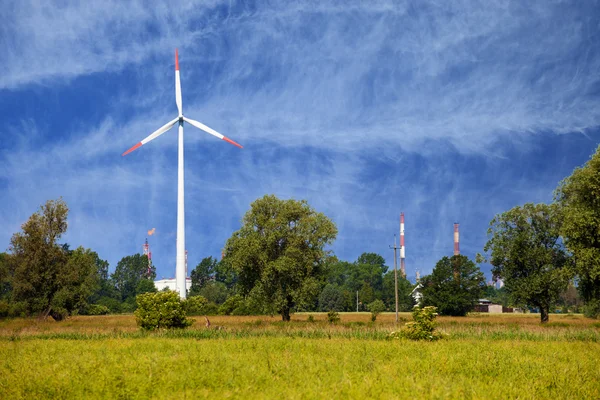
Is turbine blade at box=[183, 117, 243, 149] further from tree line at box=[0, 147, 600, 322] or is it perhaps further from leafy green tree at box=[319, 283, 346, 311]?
leafy green tree at box=[319, 283, 346, 311]

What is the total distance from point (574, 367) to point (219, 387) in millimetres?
13075

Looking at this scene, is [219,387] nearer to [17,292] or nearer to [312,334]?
[312,334]

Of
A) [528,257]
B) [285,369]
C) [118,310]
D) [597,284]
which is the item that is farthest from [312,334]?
[118,310]

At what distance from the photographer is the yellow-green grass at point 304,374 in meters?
14.2

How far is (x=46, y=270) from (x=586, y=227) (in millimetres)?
55116

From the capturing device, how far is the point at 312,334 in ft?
116

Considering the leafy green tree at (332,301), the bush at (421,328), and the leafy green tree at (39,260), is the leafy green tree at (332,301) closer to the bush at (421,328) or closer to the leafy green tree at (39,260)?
the leafy green tree at (39,260)

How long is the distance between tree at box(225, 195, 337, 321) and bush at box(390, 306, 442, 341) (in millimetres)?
23866

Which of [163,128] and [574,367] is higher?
[163,128]

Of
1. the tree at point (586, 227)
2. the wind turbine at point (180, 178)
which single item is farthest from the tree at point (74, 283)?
the tree at point (586, 227)

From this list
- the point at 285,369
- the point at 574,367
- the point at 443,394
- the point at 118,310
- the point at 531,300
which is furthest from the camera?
the point at 118,310

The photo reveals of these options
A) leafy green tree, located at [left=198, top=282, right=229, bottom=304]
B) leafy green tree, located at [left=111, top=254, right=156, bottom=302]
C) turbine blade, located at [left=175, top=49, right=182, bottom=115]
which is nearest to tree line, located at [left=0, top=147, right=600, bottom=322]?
turbine blade, located at [left=175, top=49, right=182, bottom=115]

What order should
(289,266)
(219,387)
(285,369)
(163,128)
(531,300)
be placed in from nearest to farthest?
(219,387) < (285,369) < (289,266) < (531,300) < (163,128)

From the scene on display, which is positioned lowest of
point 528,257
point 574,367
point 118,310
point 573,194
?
point 118,310
